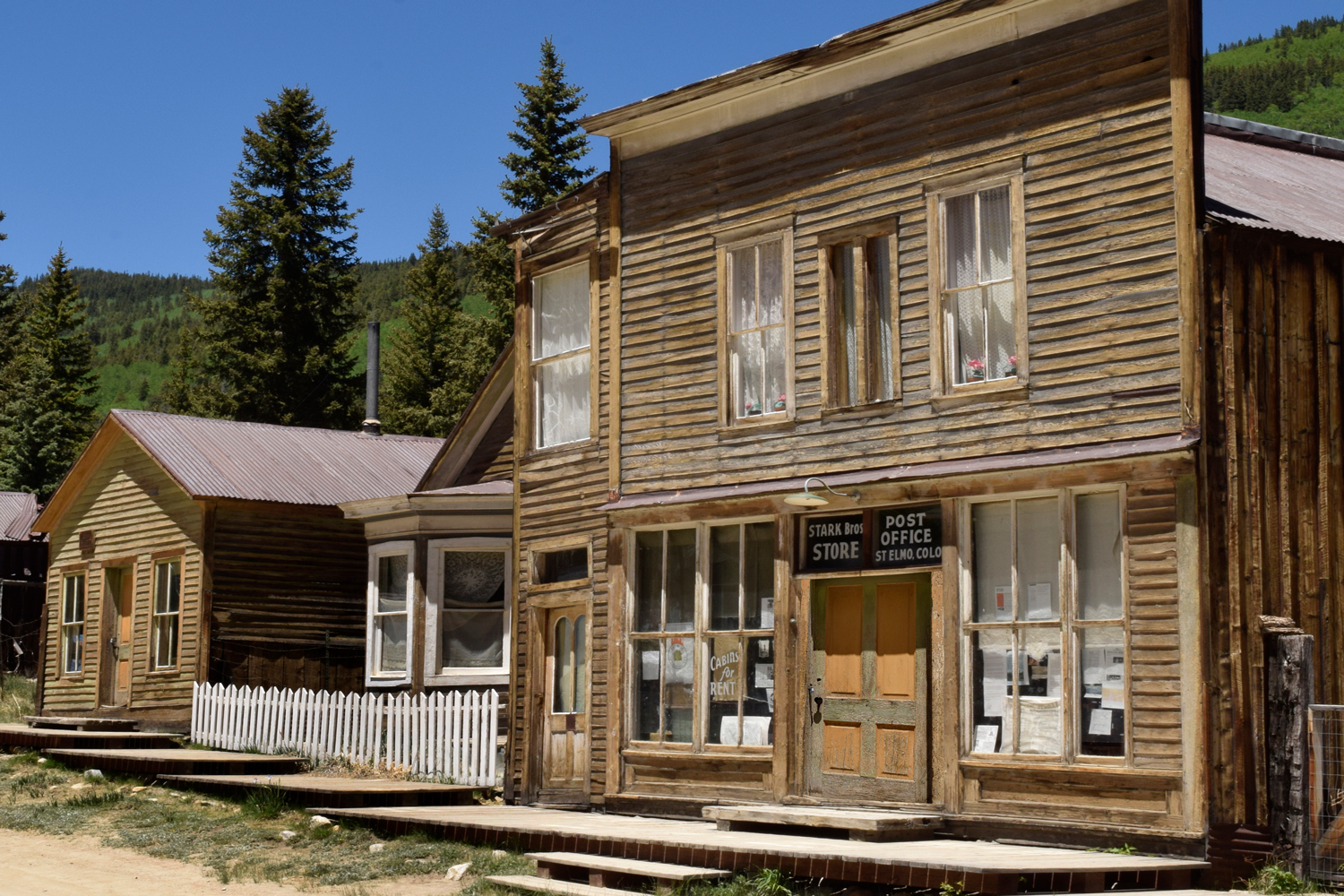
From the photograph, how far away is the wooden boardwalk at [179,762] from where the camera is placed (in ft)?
63.3

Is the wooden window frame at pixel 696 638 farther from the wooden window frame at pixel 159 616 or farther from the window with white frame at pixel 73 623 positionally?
the window with white frame at pixel 73 623

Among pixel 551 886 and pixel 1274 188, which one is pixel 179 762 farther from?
pixel 1274 188

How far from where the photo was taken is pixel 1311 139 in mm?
18422

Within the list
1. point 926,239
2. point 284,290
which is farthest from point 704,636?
point 284,290

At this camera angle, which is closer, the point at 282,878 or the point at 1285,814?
the point at 1285,814

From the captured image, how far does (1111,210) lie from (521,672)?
8849 mm

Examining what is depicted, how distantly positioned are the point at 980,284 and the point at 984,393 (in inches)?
38.5

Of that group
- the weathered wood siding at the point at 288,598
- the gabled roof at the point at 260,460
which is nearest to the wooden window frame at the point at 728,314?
the weathered wood siding at the point at 288,598

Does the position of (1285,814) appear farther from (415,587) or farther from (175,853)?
(415,587)

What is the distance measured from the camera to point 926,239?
14156mm

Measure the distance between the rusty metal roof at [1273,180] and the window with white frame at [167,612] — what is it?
1708 centimetres

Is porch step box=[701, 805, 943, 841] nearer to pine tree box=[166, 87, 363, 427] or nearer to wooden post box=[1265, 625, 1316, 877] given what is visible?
wooden post box=[1265, 625, 1316, 877]

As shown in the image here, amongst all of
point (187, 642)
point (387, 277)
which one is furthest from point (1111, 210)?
point (387, 277)

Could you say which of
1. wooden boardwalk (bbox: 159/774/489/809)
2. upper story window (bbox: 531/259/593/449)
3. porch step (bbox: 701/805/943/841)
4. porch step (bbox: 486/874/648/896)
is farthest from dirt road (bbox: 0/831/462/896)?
upper story window (bbox: 531/259/593/449)
